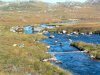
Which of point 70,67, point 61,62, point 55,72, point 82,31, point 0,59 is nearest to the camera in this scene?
point 55,72

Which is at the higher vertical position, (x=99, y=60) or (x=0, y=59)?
(x=0, y=59)

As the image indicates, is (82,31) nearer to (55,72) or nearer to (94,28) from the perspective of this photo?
(94,28)

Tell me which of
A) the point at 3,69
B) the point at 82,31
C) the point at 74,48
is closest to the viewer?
the point at 3,69

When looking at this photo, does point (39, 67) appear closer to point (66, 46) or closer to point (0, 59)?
point (0, 59)

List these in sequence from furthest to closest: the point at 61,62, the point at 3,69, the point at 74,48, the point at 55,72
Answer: the point at 74,48 → the point at 61,62 → the point at 55,72 → the point at 3,69

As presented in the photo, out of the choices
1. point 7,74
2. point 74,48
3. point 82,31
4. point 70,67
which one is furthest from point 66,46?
point 7,74

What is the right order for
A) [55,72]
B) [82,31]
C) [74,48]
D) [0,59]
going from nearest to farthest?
1. [55,72]
2. [0,59]
3. [74,48]
4. [82,31]

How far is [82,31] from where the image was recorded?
104 meters

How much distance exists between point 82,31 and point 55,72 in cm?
6555

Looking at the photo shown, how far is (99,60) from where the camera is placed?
183 ft

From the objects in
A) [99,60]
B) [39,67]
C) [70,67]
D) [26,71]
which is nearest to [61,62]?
[70,67]

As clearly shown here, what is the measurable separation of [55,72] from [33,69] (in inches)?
112

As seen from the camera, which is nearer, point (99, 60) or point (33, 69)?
point (33, 69)

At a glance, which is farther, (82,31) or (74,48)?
(82,31)
